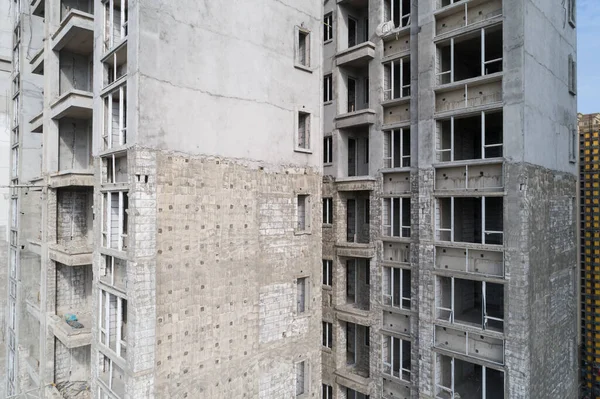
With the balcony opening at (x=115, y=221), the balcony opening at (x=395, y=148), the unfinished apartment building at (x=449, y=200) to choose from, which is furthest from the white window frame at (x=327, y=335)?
the balcony opening at (x=115, y=221)

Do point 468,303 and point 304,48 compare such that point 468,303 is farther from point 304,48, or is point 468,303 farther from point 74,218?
point 74,218

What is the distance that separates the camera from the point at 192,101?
40.8 feet

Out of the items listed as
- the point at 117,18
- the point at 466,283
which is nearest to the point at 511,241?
the point at 466,283

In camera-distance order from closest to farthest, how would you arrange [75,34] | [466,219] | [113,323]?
1. [113,323]
2. [75,34]
3. [466,219]

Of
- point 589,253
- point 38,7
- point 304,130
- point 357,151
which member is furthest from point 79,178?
point 589,253

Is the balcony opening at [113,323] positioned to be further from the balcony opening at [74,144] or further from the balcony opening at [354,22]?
the balcony opening at [354,22]

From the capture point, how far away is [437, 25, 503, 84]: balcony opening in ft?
48.5

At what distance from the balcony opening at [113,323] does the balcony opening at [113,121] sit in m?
5.22

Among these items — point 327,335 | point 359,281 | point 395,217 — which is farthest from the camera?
point 327,335

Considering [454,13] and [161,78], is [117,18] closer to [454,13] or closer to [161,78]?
[161,78]

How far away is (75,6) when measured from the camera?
17766 millimetres

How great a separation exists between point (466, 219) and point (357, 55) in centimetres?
967

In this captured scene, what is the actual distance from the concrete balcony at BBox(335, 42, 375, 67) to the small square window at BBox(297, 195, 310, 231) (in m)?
8.04

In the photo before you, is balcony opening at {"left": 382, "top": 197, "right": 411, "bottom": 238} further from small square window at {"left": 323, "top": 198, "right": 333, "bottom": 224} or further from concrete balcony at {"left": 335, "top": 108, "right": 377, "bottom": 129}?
concrete balcony at {"left": 335, "top": 108, "right": 377, "bottom": 129}
